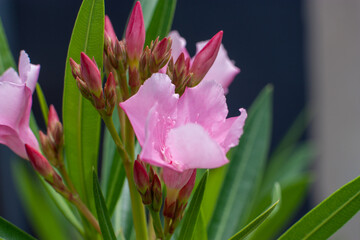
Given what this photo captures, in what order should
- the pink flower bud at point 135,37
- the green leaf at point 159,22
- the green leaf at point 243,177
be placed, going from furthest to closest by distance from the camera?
the green leaf at point 243,177, the green leaf at point 159,22, the pink flower bud at point 135,37

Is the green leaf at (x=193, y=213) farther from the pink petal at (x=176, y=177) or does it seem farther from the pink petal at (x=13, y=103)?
the pink petal at (x=13, y=103)

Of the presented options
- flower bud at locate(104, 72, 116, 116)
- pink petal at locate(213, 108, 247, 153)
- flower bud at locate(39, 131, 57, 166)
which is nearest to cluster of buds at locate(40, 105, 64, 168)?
flower bud at locate(39, 131, 57, 166)

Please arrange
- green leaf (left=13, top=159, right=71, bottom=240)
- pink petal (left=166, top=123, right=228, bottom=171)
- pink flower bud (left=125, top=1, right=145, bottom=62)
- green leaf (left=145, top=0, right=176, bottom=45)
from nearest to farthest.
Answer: pink petal (left=166, top=123, right=228, bottom=171) < pink flower bud (left=125, top=1, right=145, bottom=62) < green leaf (left=145, top=0, right=176, bottom=45) < green leaf (left=13, top=159, right=71, bottom=240)

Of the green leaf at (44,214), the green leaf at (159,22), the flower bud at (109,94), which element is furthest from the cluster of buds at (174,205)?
the green leaf at (44,214)

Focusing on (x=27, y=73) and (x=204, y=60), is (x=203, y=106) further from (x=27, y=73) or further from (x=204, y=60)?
(x=27, y=73)

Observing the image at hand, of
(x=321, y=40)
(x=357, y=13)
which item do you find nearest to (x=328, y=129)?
(x=321, y=40)

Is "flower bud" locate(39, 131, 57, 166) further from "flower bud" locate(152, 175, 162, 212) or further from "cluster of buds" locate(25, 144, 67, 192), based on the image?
"flower bud" locate(152, 175, 162, 212)

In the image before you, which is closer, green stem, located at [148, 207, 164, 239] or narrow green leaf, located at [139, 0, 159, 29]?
green stem, located at [148, 207, 164, 239]

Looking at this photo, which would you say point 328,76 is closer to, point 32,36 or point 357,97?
point 357,97
